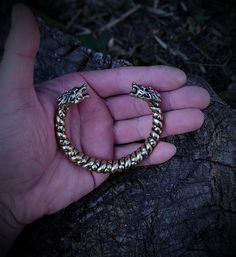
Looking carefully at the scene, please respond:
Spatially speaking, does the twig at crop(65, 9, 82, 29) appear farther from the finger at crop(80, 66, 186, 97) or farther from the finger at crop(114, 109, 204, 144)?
the finger at crop(114, 109, 204, 144)

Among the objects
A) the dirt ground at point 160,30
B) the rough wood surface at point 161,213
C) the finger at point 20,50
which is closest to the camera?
the finger at point 20,50

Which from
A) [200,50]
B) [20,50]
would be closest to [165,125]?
[20,50]

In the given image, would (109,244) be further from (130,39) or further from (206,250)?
(130,39)

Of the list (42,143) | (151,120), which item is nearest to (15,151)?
(42,143)

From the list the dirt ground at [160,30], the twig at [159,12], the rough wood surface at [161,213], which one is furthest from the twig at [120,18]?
the rough wood surface at [161,213]

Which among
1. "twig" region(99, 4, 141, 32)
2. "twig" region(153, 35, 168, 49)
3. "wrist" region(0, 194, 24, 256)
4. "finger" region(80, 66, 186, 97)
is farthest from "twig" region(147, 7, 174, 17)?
"wrist" region(0, 194, 24, 256)

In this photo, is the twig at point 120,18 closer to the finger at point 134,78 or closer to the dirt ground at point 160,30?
the dirt ground at point 160,30
